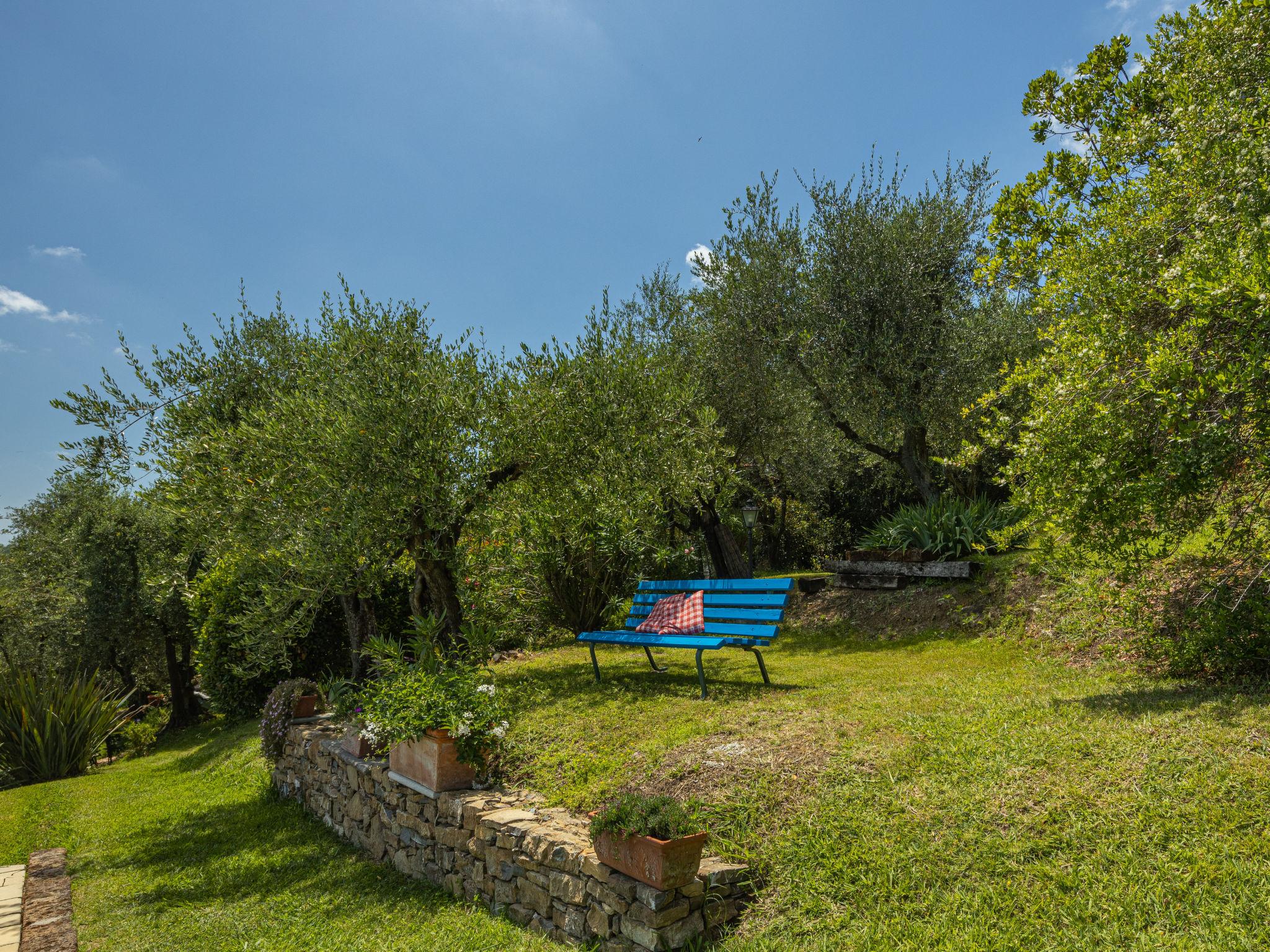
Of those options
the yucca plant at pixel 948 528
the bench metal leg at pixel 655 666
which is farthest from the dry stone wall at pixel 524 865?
the yucca plant at pixel 948 528

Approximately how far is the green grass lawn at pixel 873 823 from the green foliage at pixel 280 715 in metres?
0.71

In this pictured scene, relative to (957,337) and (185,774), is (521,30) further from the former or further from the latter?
(185,774)

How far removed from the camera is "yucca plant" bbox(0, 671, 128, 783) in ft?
34.4

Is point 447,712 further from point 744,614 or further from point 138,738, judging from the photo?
point 138,738

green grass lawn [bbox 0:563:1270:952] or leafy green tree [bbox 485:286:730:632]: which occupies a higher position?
leafy green tree [bbox 485:286:730:632]

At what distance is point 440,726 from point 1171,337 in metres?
5.49

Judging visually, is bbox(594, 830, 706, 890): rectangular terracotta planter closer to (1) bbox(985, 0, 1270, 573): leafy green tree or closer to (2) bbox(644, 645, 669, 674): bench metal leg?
(1) bbox(985, 0, 1270, 573): leafy green tree

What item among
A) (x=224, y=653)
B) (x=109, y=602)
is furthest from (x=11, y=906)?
(x=109, y=602)

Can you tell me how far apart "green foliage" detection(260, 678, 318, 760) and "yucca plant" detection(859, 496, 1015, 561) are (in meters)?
8.42

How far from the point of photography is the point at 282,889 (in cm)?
506

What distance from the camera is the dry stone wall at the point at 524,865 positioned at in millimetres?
3053

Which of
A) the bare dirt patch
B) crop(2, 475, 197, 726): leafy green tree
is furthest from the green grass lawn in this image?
crop(2, 475, 197, 726): leafy green tree

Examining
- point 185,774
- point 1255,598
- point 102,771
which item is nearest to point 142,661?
point 102,771

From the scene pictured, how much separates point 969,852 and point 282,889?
4.78 metres
